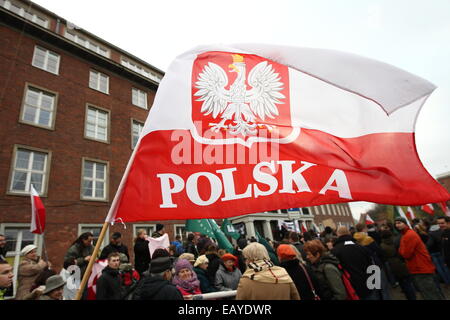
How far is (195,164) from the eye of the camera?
8.27ft

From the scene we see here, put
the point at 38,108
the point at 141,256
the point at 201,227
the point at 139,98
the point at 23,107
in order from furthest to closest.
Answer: the point at 139,98 → the point at 38,108 → the point at 23,107 → the point at 201,227 → the point at 141,256

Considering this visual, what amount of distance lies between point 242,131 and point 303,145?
0.69 meters

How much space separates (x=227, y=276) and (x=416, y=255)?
380 centimetres

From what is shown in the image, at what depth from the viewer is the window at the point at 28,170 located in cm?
1043

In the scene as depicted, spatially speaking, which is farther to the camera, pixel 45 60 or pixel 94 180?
pixel 45 60

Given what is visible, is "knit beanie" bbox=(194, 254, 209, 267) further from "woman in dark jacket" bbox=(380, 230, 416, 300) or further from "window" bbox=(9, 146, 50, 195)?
"window" bbox=(9, 146, 50, 195)

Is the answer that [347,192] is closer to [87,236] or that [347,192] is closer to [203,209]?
[203,209]

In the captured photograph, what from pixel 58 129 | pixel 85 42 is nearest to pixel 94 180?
pixel 58 129

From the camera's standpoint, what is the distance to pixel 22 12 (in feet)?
45.3

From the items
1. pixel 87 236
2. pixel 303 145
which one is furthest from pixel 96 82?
pixel 303 145

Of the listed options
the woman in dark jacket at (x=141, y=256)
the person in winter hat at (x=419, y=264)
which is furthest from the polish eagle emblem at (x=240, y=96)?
the woman in dark jacket at (x=141, y=256)

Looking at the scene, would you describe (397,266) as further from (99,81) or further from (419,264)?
(99,81)

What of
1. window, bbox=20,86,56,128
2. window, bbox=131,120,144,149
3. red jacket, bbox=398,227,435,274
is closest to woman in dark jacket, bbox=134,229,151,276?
red jacket, bbox=398,227,435,274

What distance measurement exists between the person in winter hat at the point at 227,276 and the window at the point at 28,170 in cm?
1047
